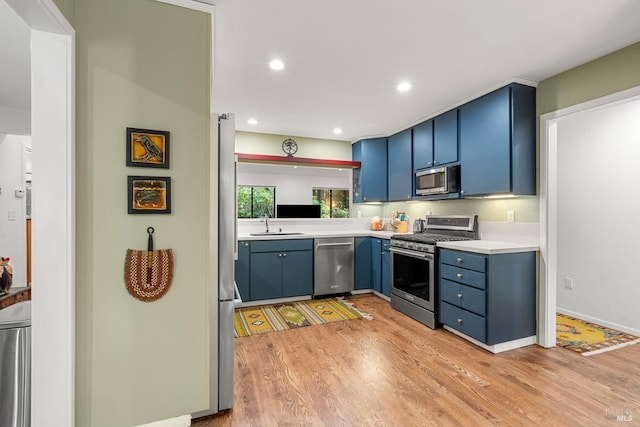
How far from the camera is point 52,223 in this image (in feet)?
4.51

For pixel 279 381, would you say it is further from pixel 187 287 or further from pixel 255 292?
pixel 255 292

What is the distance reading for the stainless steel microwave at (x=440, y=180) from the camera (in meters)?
3.32

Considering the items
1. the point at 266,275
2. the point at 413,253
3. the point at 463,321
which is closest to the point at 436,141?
the point at 413,253

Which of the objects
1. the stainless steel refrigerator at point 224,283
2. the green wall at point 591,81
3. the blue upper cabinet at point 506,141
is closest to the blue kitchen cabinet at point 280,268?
the stainless steel refrigerator at point 224,283

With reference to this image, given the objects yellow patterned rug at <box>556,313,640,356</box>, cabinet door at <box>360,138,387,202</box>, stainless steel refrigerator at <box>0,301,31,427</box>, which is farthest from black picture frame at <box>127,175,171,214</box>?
yellow patterned rug at <box>556,313,640,356</box>

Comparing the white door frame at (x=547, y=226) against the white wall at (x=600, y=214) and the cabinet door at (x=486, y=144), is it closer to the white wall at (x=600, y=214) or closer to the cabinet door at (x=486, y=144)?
the cabinet door at (x=486, y=144)

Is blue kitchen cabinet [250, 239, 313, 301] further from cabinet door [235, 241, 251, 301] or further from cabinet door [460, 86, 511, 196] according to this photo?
cabinet door [460, 86, 511, 196]

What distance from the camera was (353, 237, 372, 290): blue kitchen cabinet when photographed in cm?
428

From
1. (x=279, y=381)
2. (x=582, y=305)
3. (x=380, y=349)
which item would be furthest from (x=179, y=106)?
(x=582, y=305)

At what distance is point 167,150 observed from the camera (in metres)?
1.65

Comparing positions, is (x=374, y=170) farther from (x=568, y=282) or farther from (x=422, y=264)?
(x=568, y=282)

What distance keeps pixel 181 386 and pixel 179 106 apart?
1613mm

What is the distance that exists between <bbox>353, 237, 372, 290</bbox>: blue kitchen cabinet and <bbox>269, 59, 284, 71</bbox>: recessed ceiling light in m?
2.58

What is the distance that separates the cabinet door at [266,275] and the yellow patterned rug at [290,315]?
171 millimetres
